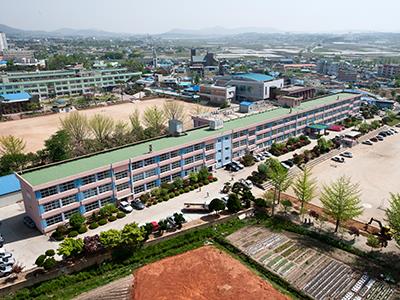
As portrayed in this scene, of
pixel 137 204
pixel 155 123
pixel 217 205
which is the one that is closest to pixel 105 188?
pixel 137 204

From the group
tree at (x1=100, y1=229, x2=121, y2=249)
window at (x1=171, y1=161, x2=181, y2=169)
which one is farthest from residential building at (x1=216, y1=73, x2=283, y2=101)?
tree at (x1=100, y1=229, x2=121, y2=249)

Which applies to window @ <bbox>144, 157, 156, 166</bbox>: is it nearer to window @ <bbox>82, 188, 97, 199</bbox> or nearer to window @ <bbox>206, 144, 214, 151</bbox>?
window @ <bbox>82, 188, 97, 199</bbox>

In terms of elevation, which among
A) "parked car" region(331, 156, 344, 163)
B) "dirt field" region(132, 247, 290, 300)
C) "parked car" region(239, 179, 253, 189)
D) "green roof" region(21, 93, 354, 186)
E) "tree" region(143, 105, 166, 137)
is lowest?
"parked car" region(331, 156, 344, 163)

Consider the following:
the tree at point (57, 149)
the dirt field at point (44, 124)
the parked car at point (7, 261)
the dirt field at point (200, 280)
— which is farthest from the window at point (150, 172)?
the dirt field at point (44, 124)

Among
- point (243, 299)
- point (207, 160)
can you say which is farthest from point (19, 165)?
point (243, 299)

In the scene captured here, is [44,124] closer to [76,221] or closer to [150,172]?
[150,172]

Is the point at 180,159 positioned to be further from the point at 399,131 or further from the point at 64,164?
the point at 399,131
